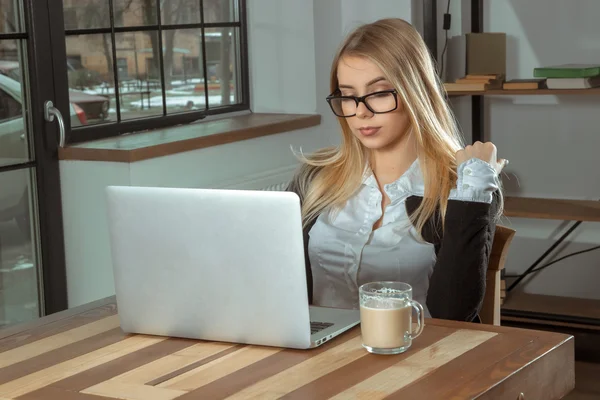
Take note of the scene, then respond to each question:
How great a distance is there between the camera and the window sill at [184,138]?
3.24 metres

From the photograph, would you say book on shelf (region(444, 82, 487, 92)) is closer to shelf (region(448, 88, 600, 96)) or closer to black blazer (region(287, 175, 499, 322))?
Answer: shelf (region(448, 88, 600, 96))

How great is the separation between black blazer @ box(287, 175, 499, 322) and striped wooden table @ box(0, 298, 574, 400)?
239mm

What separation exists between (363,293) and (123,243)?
44 centimetres

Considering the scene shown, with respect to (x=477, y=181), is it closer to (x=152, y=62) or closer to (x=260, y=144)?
(x=260, y=144)

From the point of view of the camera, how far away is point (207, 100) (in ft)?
13.3

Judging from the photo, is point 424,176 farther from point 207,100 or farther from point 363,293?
point 207,100

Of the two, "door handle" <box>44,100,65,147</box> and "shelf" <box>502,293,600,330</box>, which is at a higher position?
"door handle" <box>44,100,65,147</box>

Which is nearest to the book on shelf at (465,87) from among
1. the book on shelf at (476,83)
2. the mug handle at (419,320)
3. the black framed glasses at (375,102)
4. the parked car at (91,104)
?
the book on shelf at (476,83)

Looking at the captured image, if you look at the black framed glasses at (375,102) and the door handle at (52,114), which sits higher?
the black framed glasses at (375,102)

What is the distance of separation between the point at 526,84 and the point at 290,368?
98.8 inches

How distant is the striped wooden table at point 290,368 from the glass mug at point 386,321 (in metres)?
0.02

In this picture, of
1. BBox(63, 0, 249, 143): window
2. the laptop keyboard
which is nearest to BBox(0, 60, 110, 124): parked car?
BBox(63, 0, 249, 143): window

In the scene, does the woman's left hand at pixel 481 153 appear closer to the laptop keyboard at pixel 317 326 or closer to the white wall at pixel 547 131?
the laptop keyboard at pixel 317 326

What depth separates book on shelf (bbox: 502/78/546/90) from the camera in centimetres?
384
